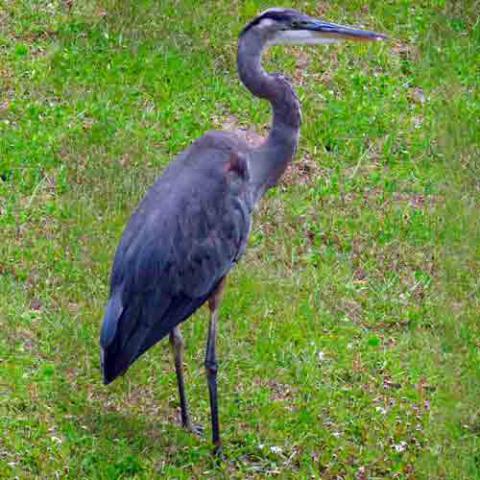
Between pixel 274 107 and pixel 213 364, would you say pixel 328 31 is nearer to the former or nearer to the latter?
pixel 274 107

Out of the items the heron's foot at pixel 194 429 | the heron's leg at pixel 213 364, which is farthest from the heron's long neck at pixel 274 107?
the heron's foot at pixel 194 429

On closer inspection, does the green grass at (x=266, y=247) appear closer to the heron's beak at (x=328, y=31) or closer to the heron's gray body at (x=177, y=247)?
the heron's gray body at (x=177, y=247)

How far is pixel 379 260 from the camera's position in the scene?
8914mm

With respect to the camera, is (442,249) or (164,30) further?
(164,30)

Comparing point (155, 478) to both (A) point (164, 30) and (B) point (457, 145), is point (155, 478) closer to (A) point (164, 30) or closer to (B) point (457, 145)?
(B) point (457, 145)

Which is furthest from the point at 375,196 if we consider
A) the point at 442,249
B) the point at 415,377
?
the point at 415,377

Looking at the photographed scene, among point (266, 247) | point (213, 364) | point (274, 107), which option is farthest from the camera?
point (266, 247)

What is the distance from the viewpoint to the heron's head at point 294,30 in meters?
7.73

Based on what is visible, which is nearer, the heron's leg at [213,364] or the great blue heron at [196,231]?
the great blue heron at [196,231]

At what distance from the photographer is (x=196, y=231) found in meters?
7.21

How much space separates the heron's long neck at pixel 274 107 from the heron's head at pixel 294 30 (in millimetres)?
68

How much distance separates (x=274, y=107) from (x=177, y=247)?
1.08 m

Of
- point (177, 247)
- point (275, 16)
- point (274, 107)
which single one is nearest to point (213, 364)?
point (177, 247)

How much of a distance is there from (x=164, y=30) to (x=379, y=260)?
3.12 meters
